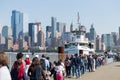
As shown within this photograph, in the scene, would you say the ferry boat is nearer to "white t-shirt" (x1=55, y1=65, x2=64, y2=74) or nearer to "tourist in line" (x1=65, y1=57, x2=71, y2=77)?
"tourist in line" (x1=65, y1=57, x2=71, y2=77)

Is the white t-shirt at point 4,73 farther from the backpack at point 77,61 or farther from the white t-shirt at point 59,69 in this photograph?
the backpack at point 77,61

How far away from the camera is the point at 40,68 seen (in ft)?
40.8

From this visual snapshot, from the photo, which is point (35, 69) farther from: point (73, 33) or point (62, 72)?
point (73, 33)

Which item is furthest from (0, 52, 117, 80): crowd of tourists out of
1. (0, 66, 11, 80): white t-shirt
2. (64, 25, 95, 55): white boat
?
(64, 25, 95, 55): white boat

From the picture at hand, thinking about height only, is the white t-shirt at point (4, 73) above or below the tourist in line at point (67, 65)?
above

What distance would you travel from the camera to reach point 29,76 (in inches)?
503

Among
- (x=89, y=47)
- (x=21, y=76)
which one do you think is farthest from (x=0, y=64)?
(x=89, y=47)

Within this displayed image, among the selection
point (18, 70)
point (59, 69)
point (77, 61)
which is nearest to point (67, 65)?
point (77, 61)

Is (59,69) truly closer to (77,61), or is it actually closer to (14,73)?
(14,73)

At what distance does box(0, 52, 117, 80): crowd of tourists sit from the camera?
23.7 ft

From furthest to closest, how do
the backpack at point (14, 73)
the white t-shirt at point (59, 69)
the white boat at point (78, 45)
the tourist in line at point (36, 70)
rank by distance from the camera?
the white boat at point (78, 45), the white t-shirt at point (59, 69), the tourist in line at point (36, 70), the backpack at point (14, 73)

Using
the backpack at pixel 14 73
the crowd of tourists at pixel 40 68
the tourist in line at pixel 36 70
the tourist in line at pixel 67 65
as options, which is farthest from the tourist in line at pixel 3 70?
the tourist in line at pixel 67 65

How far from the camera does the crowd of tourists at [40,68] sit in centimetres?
723

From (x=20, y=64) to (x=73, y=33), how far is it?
59015mm
